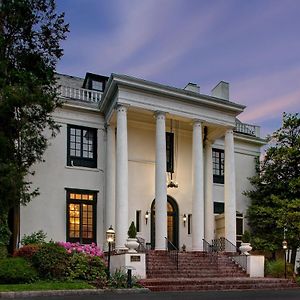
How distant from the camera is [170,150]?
84.9ft

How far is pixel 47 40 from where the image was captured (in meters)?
20.0

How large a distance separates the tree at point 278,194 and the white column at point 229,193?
2741 mm

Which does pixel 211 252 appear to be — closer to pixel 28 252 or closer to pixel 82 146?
pixel 82 146

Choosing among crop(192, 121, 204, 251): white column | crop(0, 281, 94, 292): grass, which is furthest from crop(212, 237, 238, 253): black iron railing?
crop(0, 281, 94, 292): grass

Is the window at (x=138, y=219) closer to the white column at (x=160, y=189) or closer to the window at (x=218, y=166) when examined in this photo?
the white column at (x=160, y=189)

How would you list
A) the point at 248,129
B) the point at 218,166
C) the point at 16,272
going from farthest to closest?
1. the point at 248,129
2. the point at 218,166
3. the point at 16,272

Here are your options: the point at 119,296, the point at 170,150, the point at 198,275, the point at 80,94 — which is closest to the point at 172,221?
the point at 170,150

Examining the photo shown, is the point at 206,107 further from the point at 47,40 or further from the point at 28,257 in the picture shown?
the point at 28,257

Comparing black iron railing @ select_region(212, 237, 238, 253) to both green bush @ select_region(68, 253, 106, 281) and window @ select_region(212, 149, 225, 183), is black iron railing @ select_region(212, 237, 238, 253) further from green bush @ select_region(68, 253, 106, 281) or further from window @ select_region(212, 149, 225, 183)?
green bush @ select_region(68, 253, 106, 281)

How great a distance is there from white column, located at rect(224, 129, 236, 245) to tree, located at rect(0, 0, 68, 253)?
30.7 feet

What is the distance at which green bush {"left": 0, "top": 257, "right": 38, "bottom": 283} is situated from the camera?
1559cm

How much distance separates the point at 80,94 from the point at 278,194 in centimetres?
1243

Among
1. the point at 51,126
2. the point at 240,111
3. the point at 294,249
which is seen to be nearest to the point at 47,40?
the point at 51,126

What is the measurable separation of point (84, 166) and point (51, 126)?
4.41 meters
